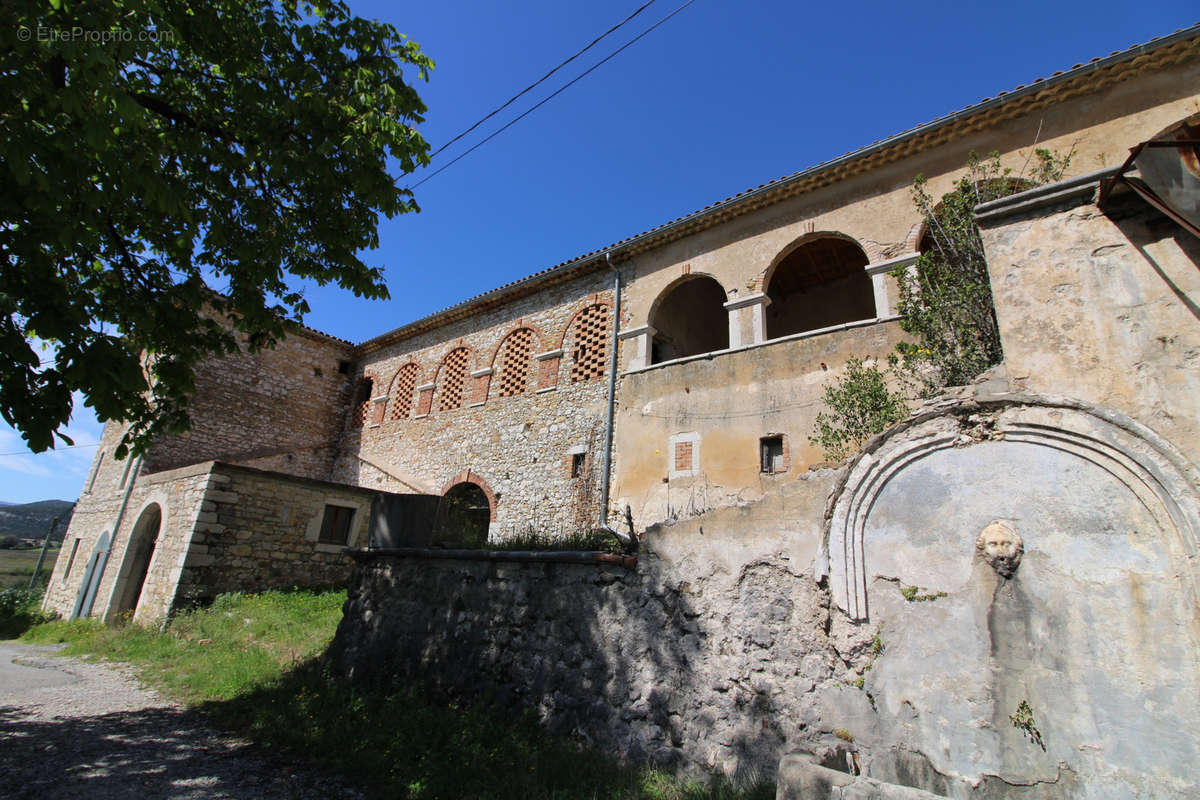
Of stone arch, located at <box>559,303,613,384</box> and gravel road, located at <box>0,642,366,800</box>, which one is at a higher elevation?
stone arch, located at <box>559,303,613,384</box>

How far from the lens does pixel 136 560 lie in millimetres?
12422

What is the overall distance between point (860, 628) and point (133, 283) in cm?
637

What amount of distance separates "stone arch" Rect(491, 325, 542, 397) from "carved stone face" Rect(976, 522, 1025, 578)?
32.4 feet

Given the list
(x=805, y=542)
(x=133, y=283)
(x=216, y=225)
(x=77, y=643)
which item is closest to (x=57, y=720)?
(x=133, y=283)

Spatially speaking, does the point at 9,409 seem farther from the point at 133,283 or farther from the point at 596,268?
the point at 596,268

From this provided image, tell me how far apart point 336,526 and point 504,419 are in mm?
4214

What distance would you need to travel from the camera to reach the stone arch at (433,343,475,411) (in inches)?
553

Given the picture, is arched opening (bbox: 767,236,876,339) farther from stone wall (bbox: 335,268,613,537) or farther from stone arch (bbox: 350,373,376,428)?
stone arch (bbox: 350,373,376,428)

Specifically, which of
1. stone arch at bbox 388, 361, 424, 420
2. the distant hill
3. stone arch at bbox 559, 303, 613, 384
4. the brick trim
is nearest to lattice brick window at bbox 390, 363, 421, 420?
stone arch at bbox 388, 361, 424, 420

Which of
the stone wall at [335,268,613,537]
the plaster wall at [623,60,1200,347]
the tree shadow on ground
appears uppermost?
the plaster wall at [623,60,1200,347]

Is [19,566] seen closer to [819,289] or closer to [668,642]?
[668,642]

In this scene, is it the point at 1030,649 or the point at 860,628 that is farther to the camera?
the point at 860,628

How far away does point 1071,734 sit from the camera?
3.00 m

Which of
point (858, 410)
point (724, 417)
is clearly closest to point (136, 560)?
point (724, 417)
